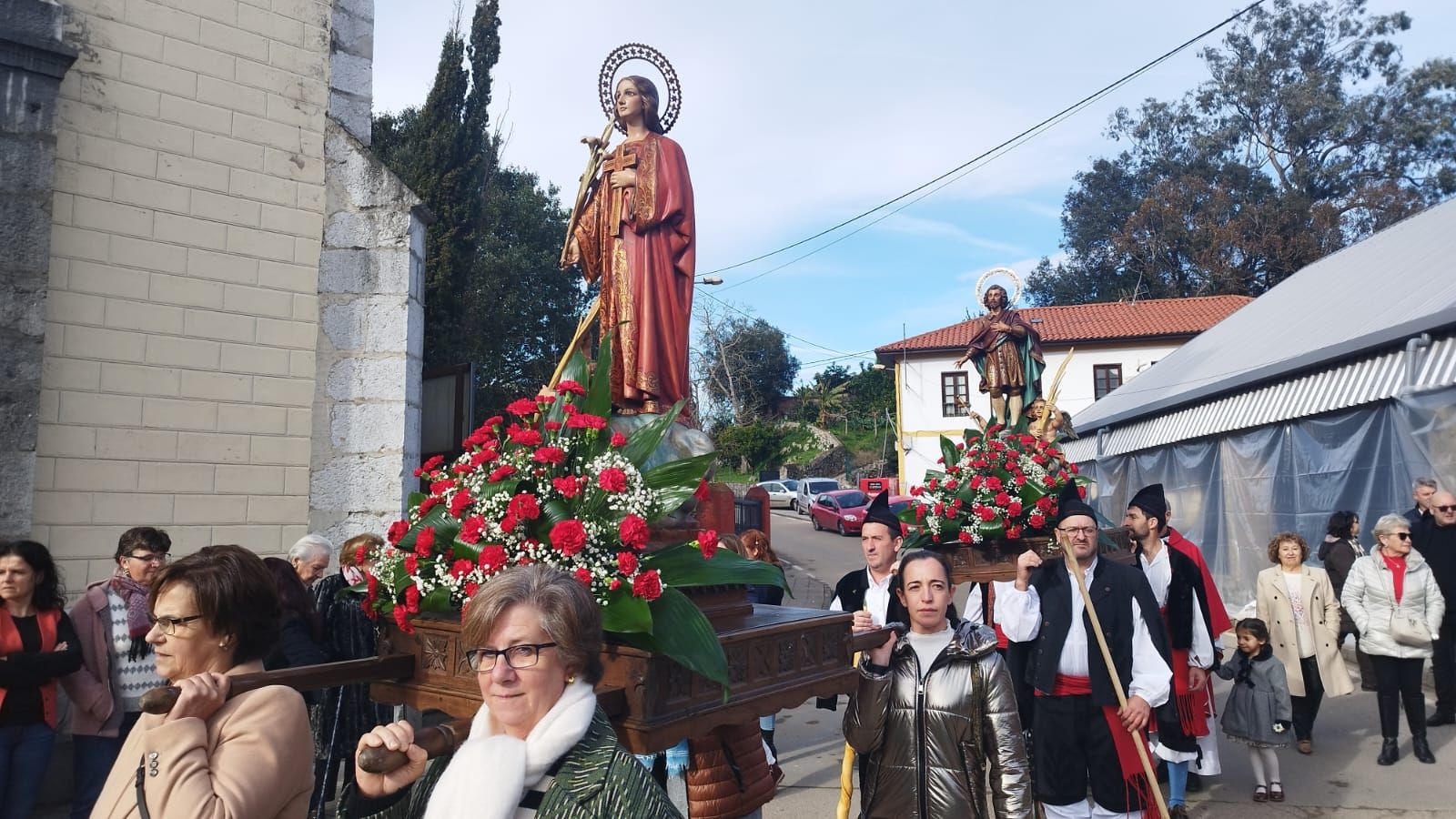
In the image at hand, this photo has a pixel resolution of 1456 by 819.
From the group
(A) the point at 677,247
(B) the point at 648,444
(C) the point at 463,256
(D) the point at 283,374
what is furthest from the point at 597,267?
(C) the point at 463,256

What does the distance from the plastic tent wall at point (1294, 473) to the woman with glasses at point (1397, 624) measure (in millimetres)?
2742

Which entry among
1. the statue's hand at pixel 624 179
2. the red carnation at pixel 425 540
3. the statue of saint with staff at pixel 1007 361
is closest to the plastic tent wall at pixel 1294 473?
the statue of saint with staff at pixel 1007 361

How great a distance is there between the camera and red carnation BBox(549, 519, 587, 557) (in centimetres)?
253

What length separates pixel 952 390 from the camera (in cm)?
3678

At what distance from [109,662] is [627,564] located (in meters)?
3.73

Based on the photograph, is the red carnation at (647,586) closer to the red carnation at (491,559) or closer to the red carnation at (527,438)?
the red carnation at (491,559)

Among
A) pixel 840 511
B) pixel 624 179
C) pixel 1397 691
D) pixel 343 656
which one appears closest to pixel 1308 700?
pixel 1397 691

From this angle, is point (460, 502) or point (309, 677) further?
point (460, 502)

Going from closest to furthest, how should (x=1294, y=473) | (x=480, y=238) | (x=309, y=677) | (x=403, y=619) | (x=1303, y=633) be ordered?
(x=309, y=677)
(x=403, y=619)
(x=1303, y=633)
(x=1294, y=473)
(x=480, y=238)

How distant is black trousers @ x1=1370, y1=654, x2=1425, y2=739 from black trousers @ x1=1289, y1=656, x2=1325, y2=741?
486 mm

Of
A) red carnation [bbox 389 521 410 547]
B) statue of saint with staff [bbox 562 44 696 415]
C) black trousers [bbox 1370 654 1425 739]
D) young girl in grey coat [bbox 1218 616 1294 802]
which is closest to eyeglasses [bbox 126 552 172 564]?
statue of saint with staff [bbox 562 44 696 415]

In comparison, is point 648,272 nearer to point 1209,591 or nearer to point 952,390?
point 1209,591

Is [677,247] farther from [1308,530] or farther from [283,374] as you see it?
[1308,530]

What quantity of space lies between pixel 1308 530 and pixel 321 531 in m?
11.2
